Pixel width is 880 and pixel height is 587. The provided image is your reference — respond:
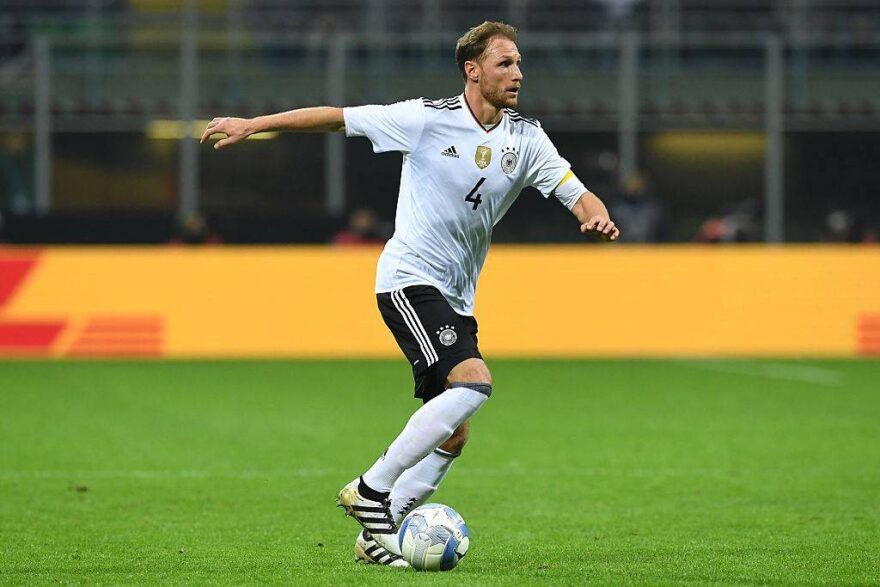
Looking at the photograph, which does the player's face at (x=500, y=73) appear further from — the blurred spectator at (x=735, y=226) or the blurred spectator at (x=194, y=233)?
the blurred spectator at (x=735, y=226)

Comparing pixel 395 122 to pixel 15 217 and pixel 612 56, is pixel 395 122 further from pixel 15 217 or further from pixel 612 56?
pixel 612 56

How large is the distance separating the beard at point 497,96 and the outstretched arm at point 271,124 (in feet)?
2.04

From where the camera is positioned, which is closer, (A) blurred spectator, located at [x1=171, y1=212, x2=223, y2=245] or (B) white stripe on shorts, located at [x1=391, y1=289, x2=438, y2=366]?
(B) white stripe on shorts, located at [x1=391, y1=289, x2=438, y2=366]

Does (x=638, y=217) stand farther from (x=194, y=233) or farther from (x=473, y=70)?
(x=473, y=70)

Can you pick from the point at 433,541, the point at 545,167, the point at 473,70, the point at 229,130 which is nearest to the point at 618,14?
the point at 545,167

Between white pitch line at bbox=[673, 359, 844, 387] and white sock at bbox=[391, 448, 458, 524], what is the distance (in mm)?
9763

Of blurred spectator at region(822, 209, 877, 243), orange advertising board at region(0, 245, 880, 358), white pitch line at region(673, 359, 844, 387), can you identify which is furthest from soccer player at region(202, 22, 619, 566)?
blurred spectator at region(822, 209, 877, 243)

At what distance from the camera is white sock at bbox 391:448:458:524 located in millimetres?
6512

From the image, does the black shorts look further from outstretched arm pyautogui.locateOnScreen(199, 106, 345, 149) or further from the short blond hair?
the short blond hair

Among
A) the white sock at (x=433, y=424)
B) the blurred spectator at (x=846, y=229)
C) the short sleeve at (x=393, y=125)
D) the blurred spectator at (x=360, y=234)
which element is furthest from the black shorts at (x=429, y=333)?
the blurred spectator at (x=846, y=229)

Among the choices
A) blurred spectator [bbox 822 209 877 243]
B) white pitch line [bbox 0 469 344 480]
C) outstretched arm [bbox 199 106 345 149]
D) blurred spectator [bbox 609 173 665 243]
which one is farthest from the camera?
blurred spectator [bbox 822 209 877 243]

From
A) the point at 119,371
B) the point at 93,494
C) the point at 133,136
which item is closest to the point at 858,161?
the point at 133,136

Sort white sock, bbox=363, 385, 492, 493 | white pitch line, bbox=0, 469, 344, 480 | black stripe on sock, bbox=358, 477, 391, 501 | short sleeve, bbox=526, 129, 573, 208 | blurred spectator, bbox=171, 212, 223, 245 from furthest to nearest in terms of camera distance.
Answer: blurred spectator, bbox=171, 212, 223, 245, white pitch line, bbox=0, 469, 344, 480, short sleeve, bbox=526, 129, 573, 208, black stripe on sock, bbox=358, 477, 391, 501, white sock, bbox=363, 385, 492, 493

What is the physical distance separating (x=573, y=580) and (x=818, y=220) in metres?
19.7
